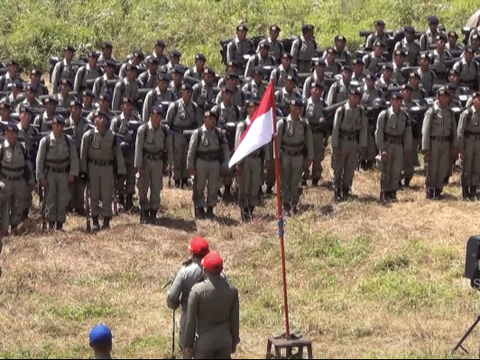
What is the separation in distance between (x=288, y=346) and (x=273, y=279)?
143 inches

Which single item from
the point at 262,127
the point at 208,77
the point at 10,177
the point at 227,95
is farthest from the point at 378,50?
the point at 262,127

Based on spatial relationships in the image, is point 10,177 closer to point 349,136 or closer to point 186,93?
point 186,93

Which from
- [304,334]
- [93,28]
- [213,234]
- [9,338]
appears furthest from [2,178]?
[93,28]

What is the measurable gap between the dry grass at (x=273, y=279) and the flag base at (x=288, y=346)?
400 mm

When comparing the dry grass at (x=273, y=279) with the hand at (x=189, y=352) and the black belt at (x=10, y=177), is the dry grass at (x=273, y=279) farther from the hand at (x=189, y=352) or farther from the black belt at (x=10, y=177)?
the hand at (x=189, y=352)

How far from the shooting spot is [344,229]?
17.2m

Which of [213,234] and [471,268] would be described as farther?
[213,234]

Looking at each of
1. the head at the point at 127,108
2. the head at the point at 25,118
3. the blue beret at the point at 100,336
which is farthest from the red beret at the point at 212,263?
the head at the point at 127,108

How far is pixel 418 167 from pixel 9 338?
34.2 ft

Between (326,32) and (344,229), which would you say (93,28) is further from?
(344,229)

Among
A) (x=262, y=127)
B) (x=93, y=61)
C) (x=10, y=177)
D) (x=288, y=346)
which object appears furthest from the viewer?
(x=93, y=61)

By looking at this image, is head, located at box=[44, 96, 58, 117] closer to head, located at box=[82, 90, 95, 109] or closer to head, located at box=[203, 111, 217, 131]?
head, located at box=[82, 90, 95, 109]

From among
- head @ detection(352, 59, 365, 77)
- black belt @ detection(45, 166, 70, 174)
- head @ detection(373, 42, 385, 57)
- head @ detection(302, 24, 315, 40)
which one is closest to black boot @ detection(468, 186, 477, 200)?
head @ detection(352, 59, 365, 77)

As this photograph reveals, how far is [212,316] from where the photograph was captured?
34.3ft
